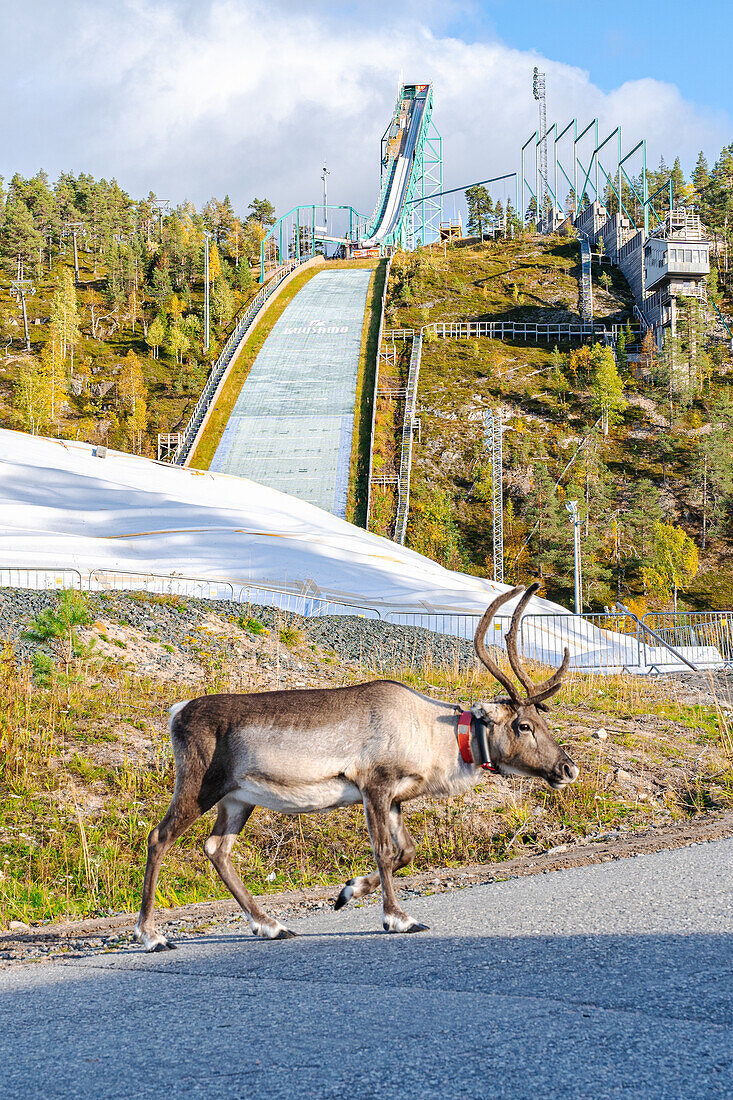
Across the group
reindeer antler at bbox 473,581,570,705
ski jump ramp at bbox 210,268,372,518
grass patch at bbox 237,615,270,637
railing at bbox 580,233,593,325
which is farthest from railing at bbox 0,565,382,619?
railing at bbox 580,233,593,325

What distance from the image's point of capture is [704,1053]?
8.89ft

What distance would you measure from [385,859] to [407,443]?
45.7m

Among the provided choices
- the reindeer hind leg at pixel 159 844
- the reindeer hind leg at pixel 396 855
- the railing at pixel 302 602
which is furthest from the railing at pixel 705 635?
the reindeer hind leg at pixel 159 844

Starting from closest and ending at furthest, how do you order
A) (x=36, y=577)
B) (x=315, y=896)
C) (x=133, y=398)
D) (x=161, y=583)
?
1. (x=315, y=896)
2. (x=36, y=577)
3. (x=161, y=583)
4. (x=133, y=398)

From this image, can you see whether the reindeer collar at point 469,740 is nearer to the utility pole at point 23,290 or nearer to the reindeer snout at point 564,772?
the reindeer snout at point 564,772

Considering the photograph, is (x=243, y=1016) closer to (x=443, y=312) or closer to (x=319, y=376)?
(x=319, y=376)

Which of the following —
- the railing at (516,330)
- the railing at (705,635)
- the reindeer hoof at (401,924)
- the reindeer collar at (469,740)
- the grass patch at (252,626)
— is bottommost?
the railing at (705,635)

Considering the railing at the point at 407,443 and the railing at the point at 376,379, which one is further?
the railing at the point at 407,443

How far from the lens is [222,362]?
60.0 m

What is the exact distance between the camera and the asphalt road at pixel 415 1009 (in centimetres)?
265

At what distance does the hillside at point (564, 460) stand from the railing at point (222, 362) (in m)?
10.2

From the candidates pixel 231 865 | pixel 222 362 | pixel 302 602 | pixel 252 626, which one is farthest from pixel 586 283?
pixel 231 865

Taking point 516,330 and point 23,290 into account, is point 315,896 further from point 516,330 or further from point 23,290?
point 23,290

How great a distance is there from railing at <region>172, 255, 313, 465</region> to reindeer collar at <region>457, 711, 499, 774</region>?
143ft
